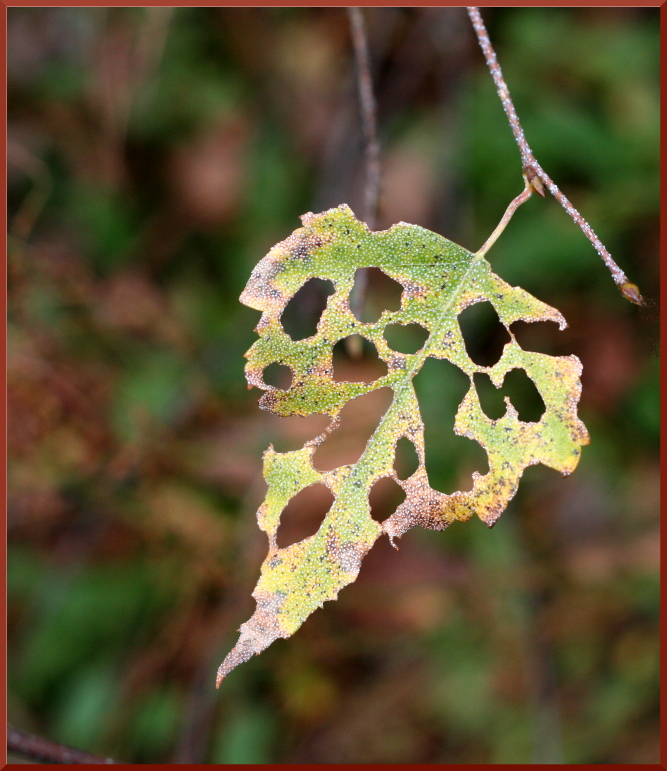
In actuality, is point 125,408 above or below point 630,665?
above

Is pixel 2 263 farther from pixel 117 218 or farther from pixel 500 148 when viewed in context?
pixel 500 148

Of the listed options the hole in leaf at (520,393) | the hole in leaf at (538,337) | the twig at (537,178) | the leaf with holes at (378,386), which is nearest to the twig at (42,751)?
the leaf with holes at (378,386)

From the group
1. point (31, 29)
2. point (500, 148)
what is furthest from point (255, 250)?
point (31, 29)

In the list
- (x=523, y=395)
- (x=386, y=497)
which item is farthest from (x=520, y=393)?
(x=386, y=497)

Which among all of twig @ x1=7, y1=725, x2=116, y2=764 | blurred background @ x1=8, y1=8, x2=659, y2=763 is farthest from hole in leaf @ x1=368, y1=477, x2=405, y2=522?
twig @ x1=7, y1=725, x2=116, y2=764

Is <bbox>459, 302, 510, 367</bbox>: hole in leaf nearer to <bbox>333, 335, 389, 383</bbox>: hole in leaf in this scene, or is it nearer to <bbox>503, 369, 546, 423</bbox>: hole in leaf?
<bbox>503, 369, 546, 423</bbox>: hole in leaf

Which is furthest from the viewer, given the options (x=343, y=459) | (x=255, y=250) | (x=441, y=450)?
(x=255, y=250)
